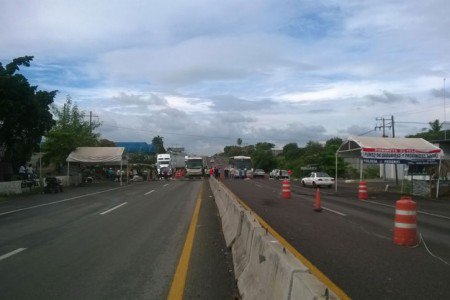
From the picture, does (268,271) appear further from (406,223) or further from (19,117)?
(19,117)

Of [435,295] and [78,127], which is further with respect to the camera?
[78,127]

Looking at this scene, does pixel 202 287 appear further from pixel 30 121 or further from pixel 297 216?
pixel 30 121

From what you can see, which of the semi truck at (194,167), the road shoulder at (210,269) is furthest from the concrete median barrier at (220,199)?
the semi truck at (194,167)

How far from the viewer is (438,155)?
2997 cm

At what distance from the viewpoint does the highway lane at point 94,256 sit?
22.5 ft

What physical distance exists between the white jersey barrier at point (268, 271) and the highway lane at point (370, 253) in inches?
51.4

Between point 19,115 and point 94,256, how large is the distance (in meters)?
25.7

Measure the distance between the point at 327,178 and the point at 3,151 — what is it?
82.0ft

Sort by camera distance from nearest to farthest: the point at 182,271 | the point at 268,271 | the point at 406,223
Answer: the point at 268,271 → the point at 182,271 → the point at 406,223

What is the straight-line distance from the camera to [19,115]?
3212 cm

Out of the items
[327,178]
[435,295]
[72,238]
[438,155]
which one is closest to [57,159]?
[327,178]

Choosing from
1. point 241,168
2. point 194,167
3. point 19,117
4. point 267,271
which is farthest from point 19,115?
point 241,168

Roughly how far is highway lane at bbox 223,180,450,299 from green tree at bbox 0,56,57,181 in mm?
21696

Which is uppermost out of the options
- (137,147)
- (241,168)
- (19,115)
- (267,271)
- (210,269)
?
(137,147)
